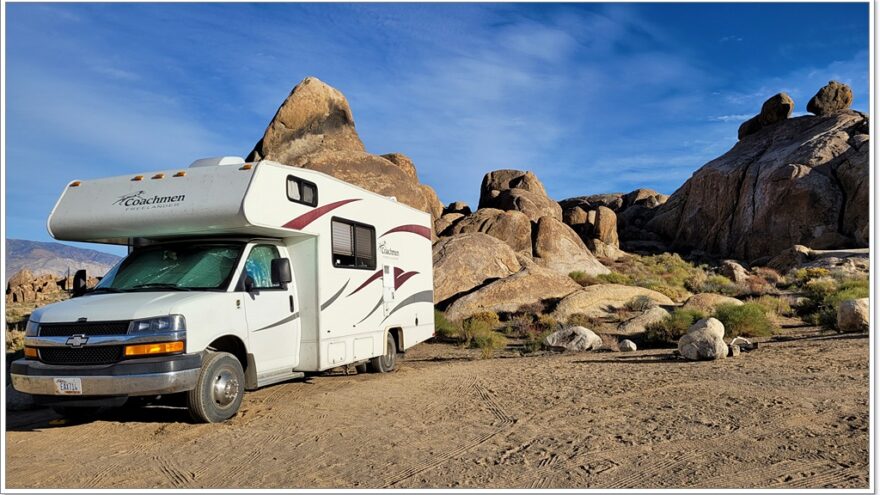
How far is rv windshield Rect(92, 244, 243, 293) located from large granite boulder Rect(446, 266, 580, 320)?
12.6m

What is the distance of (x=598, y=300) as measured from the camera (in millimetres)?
20859

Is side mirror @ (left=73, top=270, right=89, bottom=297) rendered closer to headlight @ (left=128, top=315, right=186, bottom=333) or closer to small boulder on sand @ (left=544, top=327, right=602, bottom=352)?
headlight @ (left=128, top=315, right=186, bottom=333)

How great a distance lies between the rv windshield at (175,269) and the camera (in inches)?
333

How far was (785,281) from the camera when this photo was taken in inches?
1102

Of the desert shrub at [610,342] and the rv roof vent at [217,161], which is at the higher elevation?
the rv roof vent at [217,161]

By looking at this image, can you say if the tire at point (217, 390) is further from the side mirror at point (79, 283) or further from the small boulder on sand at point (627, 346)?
the small boulder on sand at point (627, 346)

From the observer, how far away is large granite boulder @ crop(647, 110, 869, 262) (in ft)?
138

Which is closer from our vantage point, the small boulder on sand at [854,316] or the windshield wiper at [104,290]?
the windshield wiper at [104,290]

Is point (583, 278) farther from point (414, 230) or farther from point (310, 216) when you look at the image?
point (310, 216)

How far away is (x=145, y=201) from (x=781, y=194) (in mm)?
43835

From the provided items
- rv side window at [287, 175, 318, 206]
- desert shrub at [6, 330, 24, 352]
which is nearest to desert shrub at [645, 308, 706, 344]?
rv side window at [287, 175, 318, 206]

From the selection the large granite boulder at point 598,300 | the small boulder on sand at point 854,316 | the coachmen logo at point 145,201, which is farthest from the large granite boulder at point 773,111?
the coachmen logo at point 145,201

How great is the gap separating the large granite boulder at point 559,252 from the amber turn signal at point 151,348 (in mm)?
25642

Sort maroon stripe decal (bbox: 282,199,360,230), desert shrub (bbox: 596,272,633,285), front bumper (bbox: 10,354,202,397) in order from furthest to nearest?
desert shrub (bbox: 596,272,633,285) < maroon stripe decal (bbox: 282,199,360,230) < front bumper (bbox: 10,354,202,397)
